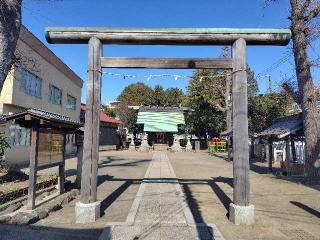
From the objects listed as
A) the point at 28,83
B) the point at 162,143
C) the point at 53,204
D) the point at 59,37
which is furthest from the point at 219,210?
the point at 162,143

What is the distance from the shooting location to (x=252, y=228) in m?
6.93

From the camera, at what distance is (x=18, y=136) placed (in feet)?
64.1

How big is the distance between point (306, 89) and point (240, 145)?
810 cm

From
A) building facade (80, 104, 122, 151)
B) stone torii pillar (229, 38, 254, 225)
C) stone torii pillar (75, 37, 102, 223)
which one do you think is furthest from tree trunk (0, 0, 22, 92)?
building facade (80, 104, 122, 151)

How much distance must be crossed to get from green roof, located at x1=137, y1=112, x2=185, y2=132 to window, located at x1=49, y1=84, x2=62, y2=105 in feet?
43.8

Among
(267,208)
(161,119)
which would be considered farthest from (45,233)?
(161,119)

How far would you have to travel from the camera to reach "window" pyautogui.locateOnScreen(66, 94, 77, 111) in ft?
99.9

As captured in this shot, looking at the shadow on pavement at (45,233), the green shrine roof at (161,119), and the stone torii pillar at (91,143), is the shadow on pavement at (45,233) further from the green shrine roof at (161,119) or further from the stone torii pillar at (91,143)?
the green shrine roof at (161,119)

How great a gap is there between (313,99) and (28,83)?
15.4 metres

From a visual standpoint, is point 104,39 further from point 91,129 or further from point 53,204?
point 53,204

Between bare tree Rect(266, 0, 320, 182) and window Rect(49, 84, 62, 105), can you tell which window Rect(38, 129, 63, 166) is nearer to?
bare tree Rect(266, 0, 320, 182)

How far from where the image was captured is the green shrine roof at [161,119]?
38.9m

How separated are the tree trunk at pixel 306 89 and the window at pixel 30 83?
1423 centimetres

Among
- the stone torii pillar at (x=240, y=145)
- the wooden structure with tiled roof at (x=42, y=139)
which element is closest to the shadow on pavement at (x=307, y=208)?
the stone torii pillar at (x=240, y=145)
